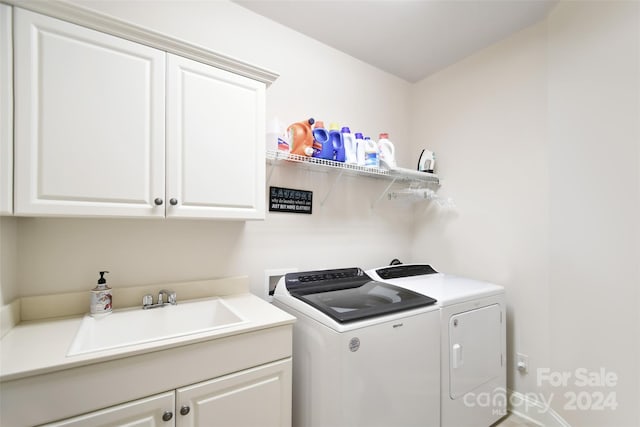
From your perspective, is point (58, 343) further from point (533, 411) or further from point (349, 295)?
point (533, 411)

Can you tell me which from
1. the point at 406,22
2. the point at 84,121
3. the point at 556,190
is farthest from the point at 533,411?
the point at 84,121

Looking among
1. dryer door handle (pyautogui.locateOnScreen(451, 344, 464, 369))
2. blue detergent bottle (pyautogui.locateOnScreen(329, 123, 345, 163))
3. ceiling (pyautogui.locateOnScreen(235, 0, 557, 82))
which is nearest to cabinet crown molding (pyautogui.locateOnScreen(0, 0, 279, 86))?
blue detergent bottle (pyautogui.locateOnScreen(329, 123, 345, 163))

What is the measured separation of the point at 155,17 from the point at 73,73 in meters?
0.70

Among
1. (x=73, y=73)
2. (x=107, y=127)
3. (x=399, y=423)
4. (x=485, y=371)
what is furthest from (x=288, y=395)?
(x=73, y=73)

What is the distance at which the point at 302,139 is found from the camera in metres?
1.84

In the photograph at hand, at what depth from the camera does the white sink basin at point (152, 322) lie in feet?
4.08

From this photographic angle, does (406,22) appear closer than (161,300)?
No

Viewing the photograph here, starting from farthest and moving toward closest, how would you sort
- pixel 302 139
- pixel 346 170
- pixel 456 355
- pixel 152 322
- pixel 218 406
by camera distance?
pixel 346 170
pixel 302 139
pixel 456 355
pixel 152 322
pixel 218 406

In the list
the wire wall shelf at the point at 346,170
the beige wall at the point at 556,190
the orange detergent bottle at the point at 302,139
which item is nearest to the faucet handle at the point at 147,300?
the wire wall shelf at the point at 346,170

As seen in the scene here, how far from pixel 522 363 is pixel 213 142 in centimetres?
248

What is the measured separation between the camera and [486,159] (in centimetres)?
228

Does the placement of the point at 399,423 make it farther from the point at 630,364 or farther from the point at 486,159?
the point at 486,159

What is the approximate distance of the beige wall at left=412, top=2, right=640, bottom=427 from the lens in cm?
148

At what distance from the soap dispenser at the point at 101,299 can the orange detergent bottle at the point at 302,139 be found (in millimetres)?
1229
